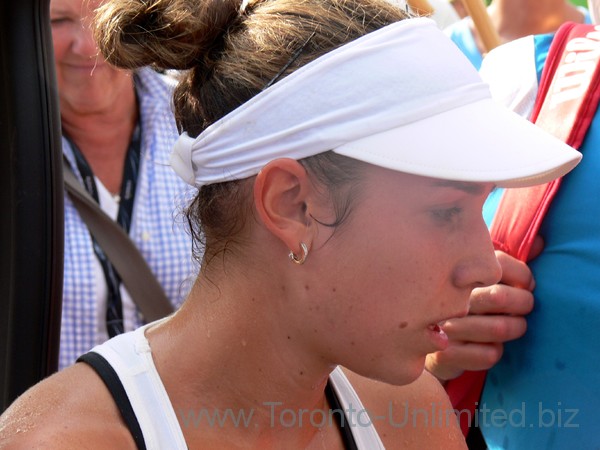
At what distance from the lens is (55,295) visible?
4.70 ft

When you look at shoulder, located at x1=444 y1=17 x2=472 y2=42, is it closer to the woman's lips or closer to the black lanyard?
the black lanyard

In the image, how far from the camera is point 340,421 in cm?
162

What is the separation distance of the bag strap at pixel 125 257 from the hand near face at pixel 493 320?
1.05m

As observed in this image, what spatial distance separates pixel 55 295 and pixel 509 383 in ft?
2.79

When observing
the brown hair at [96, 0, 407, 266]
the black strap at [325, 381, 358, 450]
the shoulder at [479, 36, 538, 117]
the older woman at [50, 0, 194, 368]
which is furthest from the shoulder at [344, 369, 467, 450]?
the older woman at [50, 0, 194, 368]

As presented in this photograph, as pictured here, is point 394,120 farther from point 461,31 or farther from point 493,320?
point 461,31

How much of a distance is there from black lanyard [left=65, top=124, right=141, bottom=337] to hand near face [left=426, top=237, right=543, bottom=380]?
44.0 inches

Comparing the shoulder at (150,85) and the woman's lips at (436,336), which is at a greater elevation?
the shoulder at (150,85)

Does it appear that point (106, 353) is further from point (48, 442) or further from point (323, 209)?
point (323, 209)

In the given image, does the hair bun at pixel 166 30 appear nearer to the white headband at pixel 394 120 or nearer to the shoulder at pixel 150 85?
the white headband at pixel 394 120

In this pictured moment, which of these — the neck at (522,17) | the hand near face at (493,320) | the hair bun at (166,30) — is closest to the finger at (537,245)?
the hand near face at (493,320)

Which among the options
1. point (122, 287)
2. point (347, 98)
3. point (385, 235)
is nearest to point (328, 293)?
point (385, 235)

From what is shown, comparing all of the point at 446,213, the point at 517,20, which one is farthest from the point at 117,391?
the point at 517,20

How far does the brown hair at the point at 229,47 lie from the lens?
1.40 m
